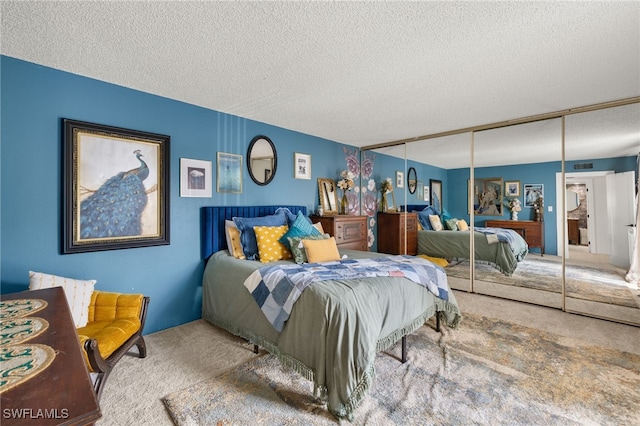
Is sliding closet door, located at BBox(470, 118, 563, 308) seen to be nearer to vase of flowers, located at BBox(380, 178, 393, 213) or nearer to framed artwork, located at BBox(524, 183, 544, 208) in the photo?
framed artwork, located at BBox(524, 183, 544, 208)

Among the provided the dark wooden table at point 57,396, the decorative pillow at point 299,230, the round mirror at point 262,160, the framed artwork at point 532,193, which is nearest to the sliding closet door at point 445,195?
the framed artwork at point 532,193

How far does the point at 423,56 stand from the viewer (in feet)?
6.73

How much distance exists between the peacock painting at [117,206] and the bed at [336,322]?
922 millimetres

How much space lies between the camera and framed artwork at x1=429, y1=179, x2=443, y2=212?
4.36 m

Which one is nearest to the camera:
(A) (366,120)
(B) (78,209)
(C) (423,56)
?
(C) (423,56)

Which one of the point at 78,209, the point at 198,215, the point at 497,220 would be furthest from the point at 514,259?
the point at 78,209

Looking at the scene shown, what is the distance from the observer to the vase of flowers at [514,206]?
370 cm

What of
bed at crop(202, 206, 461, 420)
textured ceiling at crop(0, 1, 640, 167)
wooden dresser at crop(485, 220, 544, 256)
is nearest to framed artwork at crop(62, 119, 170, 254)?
textured ceiling at crop(0, 1, 640, 167)

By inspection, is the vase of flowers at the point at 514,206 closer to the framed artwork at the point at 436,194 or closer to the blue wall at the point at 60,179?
the framed artwork at the point at 436,194

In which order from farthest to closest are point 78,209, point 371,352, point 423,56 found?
point 78,209 < point 423,56 < point 371,352

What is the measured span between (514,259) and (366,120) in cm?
271

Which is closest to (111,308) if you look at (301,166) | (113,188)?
(113,188)

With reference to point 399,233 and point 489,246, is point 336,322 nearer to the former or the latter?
point 489,246

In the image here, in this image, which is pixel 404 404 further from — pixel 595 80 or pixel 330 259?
pixel 595 80
